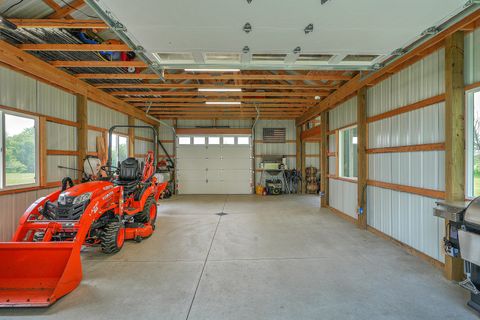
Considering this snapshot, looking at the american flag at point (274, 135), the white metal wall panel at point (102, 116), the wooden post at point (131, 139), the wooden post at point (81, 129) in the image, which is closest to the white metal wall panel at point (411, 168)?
the american flag at point (274, 135)

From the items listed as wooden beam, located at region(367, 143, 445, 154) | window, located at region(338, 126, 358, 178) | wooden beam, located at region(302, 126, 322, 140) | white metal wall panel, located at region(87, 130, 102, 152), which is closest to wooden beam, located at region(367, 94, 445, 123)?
wooden beam, located at region(367, 143, 445, 154)

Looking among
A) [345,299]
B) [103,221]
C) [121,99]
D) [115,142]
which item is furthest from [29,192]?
[345,299]

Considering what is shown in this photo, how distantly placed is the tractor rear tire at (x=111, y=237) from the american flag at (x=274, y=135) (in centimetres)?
776

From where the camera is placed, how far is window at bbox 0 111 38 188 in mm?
3840

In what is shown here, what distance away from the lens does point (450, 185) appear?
294cm

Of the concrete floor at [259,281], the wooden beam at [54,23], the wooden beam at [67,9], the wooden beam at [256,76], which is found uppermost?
the wooden beam at [67,9]

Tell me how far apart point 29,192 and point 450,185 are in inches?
249

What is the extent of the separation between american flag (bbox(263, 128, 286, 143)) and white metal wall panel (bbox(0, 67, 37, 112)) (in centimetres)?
787

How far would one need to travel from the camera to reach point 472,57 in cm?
285

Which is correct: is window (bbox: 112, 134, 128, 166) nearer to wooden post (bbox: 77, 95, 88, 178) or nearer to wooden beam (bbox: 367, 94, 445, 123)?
wooden post (bbox: 77, 95, 88, 178)

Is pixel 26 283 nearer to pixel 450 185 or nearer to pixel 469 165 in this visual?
pixel 450 185

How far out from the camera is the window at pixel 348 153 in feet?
20.0

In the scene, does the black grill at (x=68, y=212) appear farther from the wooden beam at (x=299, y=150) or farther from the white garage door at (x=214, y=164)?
the wooden beam at (x=299, y=150)

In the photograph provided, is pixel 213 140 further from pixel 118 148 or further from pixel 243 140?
pixel 118 148
